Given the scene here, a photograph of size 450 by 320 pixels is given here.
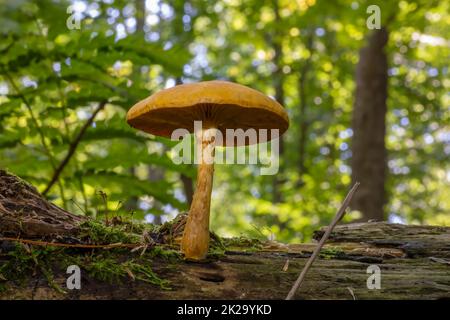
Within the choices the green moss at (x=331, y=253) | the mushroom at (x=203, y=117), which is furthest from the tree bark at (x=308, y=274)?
the mushroom at (x=203, y=117)

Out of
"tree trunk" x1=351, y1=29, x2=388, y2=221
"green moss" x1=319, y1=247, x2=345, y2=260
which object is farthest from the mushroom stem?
"tree trunk" x1=351, y1=29, x2=388, y2=221

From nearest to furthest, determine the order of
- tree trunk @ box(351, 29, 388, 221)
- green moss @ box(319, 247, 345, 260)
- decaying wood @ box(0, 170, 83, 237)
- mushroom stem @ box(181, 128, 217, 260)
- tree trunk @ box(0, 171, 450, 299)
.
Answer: tree trunk @ box(0, 171, 450, 299)
decaying wood @ box(0, 170, 83, 237)
mushroom stem @ box(181, 128, 217, 260)
green moss @ box(319, 247, 345, 260)
tree trunk @ box(351, 29, 388, 221)

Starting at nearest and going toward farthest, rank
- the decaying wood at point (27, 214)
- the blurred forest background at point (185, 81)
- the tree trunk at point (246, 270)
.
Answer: the tree trunk at point (246, 270) → the decaying wood at point (27, 214) → the blurred forest background at point (185, 81)

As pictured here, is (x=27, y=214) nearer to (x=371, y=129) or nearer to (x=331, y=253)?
(x=331, y=253)

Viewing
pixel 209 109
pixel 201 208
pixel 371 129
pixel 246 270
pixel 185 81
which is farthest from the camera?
pixel 371 129

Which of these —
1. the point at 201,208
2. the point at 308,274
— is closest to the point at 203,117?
the point at 201,208

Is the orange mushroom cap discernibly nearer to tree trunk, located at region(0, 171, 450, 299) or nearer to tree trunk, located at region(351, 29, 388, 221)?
tree trunk, located at region(0, 171, 450, 299)

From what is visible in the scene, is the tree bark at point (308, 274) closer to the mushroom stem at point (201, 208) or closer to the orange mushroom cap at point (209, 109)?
the mushroom stem at point (201, 208)
